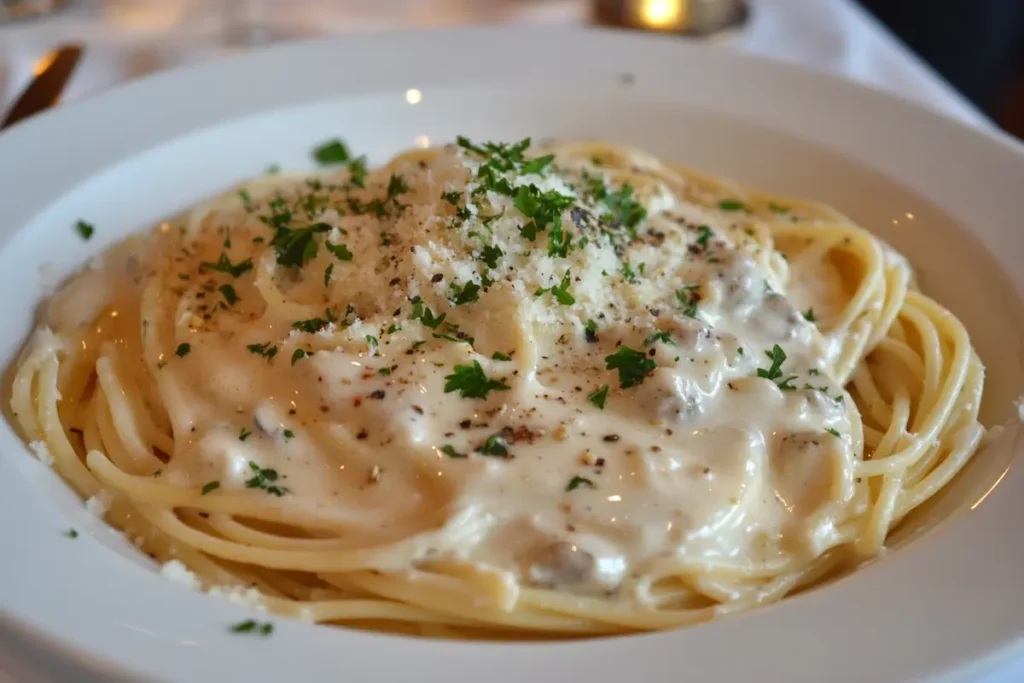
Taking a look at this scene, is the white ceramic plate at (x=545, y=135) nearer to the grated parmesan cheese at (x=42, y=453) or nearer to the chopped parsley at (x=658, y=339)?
the grated parmesan cheese at (x=42, y=453)

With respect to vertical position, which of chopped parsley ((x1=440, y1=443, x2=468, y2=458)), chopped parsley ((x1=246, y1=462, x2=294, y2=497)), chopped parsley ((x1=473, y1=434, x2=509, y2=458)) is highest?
chopped parsley ((x1=473, y1=434, x2=509, y2=458))

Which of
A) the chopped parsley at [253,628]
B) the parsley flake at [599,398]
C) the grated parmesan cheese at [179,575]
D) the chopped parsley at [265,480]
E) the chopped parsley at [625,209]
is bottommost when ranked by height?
the grated parmesan cheese at [179,575]

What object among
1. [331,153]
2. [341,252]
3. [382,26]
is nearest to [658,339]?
[341,252]

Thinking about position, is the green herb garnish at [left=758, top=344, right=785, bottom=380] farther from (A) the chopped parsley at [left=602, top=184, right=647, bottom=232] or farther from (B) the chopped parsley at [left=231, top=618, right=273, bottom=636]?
(B) the chopped parsley at [left=231, top=618, right=273, bottom=636]

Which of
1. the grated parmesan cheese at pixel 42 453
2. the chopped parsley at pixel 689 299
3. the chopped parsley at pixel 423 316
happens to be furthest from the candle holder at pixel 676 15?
the grated parmesan cheese at pixel 42 453

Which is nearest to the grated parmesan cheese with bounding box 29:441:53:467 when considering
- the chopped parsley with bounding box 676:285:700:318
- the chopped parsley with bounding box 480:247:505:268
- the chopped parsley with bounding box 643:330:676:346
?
the chopped parsley with bounding box 480:247:505:268

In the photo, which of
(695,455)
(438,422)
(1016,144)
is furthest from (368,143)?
(1016,144)
